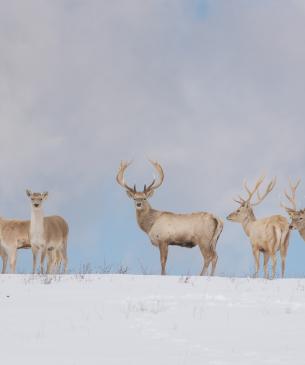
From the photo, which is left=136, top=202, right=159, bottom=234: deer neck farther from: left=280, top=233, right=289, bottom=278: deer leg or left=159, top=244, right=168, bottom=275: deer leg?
left=280, top=233, right=289, bottom=278: deer leg

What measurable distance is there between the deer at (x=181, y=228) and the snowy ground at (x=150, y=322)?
4932 millimetres

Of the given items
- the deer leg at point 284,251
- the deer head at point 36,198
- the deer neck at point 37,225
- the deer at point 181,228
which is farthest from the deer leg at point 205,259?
the deer head at point 36,198

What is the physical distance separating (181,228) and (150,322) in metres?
9.27

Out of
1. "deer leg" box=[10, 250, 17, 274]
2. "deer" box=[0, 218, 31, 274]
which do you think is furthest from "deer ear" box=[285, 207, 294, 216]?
"deer leg" box=[10, 250, 17, 274]

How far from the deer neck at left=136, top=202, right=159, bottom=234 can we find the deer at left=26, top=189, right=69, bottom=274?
6.48ft

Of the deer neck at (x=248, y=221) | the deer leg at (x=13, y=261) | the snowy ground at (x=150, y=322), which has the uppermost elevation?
the deer neck at (x=248, y=221)

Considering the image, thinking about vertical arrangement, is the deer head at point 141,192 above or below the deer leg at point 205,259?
above

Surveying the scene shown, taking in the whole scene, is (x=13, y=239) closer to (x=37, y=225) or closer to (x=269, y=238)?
(x=37, y=225)

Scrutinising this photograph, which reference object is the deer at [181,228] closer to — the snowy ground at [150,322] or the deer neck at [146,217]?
the deer neck at [146,217]

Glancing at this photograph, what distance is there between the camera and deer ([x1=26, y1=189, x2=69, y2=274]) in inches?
685

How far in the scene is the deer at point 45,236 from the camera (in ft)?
57.1

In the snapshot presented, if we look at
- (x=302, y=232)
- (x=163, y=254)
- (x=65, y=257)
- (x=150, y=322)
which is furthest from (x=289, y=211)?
(x=150, y=322)

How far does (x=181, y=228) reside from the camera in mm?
18203

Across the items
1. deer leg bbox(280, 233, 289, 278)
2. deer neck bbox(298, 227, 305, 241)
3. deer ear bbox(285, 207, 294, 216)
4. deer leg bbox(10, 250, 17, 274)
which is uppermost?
deer ear bbox(285, 207, 294, 216)
